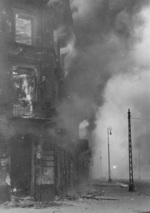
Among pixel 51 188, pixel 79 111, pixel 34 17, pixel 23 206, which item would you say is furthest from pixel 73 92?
pixel 23 206

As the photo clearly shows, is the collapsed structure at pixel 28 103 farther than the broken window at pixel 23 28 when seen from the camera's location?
No

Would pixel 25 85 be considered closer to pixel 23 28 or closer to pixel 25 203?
pixel 23 28

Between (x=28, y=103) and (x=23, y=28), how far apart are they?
506 cm

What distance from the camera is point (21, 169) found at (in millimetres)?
19875

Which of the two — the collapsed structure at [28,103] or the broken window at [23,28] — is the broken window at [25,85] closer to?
the collapsed structure at [28,103]

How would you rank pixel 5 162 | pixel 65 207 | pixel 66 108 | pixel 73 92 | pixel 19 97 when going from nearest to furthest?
pixel 65 207 → pixel 5 162 → pixel 19 97 → pixel 66 108 → pixel 73 92

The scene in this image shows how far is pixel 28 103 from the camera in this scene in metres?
19.5

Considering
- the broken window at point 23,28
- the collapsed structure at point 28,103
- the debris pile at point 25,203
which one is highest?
the broken window at point 23,28

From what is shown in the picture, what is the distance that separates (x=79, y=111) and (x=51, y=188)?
1269 cm

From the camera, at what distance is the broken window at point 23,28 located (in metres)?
20.9

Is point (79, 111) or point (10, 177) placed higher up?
point (79, 111)

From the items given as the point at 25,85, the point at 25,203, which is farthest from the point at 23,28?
the point at 25,203

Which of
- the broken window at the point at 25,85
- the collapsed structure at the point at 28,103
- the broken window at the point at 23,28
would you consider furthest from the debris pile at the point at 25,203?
the broken window at the point at 23,28

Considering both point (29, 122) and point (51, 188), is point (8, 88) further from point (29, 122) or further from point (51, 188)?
point (51, 188)
